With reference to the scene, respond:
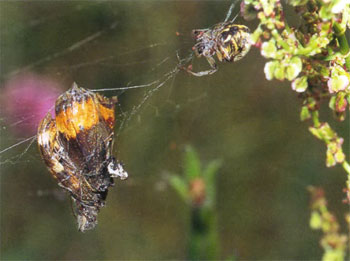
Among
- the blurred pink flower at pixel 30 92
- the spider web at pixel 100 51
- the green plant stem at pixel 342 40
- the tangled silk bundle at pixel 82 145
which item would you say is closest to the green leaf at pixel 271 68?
the green plant stem at pixel 342 40

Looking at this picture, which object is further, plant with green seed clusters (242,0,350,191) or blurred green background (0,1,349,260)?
blurred green background (0,1,349,260)

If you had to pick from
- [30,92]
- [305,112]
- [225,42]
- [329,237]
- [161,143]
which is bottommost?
[161,143]

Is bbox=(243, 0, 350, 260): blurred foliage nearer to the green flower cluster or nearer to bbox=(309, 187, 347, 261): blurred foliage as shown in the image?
the green flower cluster

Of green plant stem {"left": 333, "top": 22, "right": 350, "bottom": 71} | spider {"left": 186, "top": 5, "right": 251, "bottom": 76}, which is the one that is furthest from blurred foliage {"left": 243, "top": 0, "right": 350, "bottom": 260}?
spider {"left": 186, "top": 5, "right": 251, "bottom": 76}

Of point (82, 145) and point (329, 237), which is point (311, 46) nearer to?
point (82, 145)

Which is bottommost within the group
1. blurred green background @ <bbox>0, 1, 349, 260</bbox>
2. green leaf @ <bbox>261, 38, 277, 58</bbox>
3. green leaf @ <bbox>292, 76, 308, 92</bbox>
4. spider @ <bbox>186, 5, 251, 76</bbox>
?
blurred green background @ <bbox>0, 1, 349, 260</bbox>

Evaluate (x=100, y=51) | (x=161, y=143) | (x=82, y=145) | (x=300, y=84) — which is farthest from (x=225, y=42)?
(x=161, y=143)
